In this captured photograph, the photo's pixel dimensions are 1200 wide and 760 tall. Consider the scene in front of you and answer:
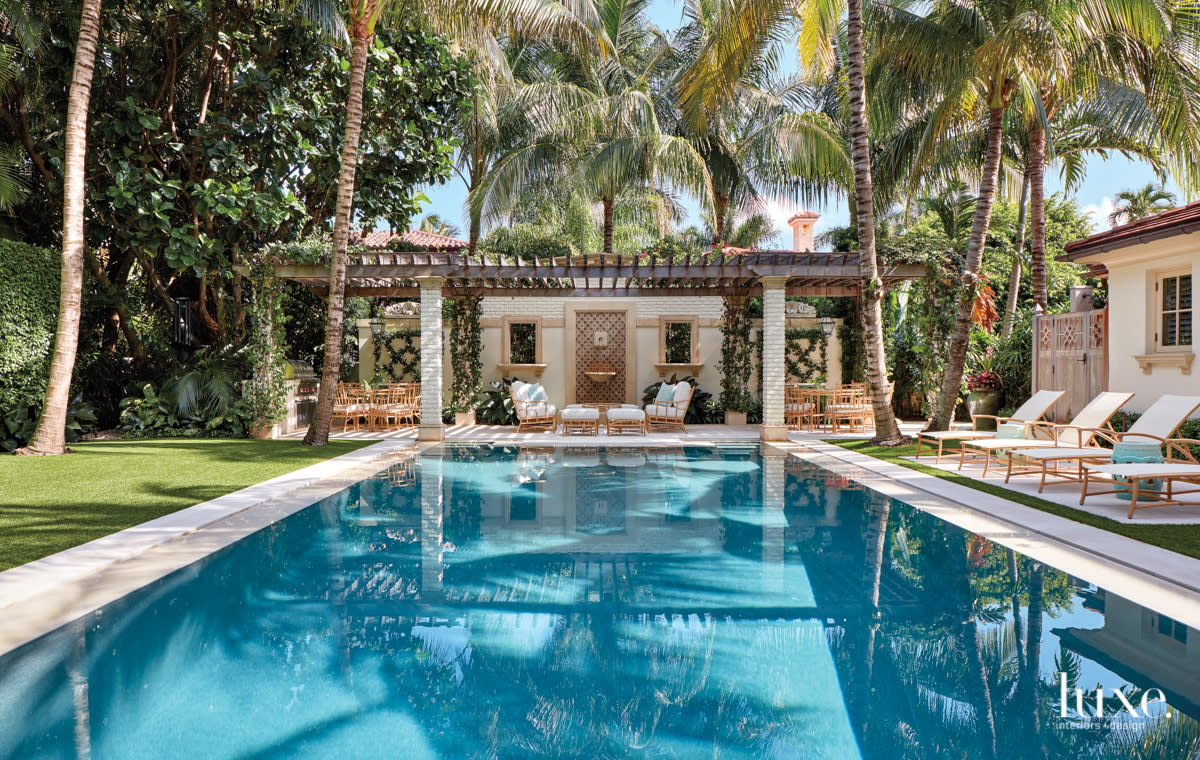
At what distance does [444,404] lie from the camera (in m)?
16.4

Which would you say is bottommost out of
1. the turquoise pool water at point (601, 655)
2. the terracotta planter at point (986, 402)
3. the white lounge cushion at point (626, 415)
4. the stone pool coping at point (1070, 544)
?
the turquoise pool water at point (601, 655)

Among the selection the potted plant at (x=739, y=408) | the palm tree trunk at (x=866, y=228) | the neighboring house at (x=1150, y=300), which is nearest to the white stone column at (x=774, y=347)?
the palm tree trunk at (x=866, y=228)

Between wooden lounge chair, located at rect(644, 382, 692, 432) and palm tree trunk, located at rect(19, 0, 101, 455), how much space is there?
949 cm

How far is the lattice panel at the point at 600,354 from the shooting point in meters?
18.1

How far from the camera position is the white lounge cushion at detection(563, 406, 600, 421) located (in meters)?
13.7

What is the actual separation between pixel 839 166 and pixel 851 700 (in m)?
13.9

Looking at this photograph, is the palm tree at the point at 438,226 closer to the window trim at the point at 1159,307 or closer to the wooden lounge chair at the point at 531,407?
the wooden lounge chair at the point at 531,407

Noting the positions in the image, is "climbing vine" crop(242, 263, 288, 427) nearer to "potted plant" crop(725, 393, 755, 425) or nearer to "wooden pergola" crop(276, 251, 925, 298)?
"wooden pergola" crop(276, 251, 925, 298)

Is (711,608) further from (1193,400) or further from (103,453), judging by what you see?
(103,453)

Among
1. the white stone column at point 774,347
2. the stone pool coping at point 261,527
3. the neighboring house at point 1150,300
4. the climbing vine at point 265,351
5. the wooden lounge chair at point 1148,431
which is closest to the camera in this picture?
the stone pool coping at point 261,527

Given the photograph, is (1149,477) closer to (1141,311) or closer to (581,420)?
(1141,311)

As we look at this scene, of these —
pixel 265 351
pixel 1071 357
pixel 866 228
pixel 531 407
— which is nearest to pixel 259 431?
pixel 265 351

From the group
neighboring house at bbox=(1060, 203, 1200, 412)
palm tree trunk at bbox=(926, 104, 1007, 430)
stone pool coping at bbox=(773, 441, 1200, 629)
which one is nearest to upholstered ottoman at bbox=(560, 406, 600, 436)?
palm tree trunk at bbox=(926, 104, 1007, 430)

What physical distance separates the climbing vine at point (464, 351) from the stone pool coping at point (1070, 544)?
996cm
